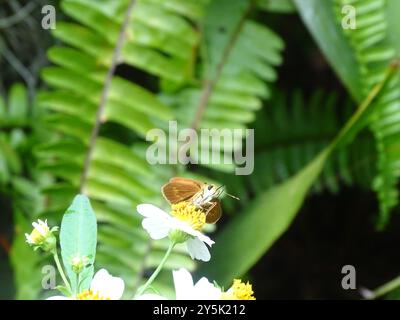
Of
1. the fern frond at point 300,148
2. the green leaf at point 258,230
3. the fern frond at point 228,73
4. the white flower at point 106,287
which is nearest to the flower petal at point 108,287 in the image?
the white flower at point 106,287

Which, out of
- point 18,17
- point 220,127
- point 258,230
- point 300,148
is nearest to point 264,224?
point 258,230

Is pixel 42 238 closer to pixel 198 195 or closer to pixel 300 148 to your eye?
pixel 198 195

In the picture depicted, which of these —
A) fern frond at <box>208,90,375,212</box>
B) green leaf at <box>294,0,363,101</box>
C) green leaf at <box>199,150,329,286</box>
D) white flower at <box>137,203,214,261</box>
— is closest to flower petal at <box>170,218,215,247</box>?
white flower at <box>137,203,214,261</box>

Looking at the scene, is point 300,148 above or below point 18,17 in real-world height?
below

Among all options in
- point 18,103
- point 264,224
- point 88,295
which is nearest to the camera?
point 88,295

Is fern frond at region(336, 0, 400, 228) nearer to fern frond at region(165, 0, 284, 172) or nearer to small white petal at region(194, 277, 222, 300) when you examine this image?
fern frond at region(165, 0, 284, 172)

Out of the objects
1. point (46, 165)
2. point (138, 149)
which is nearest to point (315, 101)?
point (138, 149)

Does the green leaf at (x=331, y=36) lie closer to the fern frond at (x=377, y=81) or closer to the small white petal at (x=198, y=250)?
the fern frond at (x=377, y=81)
